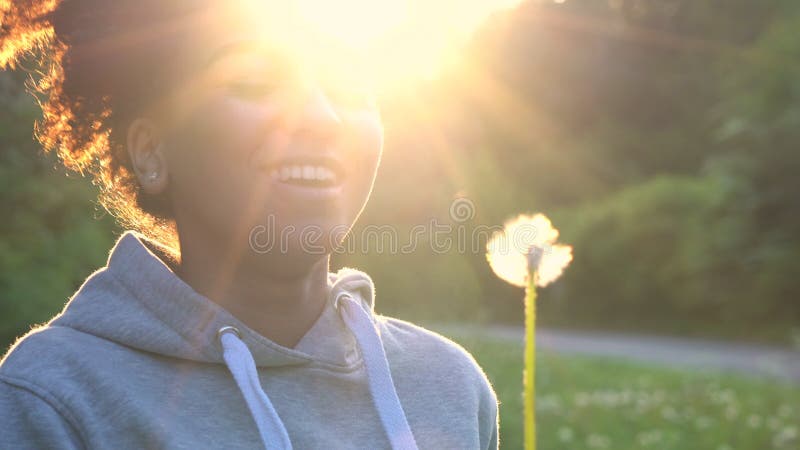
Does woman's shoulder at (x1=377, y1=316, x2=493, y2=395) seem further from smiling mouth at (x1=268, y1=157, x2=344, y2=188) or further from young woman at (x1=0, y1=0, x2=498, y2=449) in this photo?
smiling mouth at (x1=268, y1=157, x2=344, y2=188)

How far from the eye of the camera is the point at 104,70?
168 cm

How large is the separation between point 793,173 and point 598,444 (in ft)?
28.7

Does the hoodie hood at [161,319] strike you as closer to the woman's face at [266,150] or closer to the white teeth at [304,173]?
the woman's face at [266,150]

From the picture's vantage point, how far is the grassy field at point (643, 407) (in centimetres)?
693

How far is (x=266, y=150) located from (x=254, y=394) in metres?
0.40

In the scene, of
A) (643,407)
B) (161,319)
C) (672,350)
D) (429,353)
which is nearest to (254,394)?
(161,319)

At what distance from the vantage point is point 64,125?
1.85 metres

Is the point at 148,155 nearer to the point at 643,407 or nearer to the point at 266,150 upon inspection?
the point at 266,150

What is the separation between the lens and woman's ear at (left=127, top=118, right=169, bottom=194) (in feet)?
5.40

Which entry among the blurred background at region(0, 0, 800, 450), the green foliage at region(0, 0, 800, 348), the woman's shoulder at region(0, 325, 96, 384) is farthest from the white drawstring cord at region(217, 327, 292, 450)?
the green foliage at region(0, 0, 800, 348)

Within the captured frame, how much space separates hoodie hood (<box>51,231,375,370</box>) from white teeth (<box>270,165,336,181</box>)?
0.85 feet

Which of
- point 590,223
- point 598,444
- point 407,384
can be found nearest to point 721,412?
point 598,444

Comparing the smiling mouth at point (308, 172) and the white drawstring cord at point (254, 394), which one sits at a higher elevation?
the smiling mouth at point (308, 172)

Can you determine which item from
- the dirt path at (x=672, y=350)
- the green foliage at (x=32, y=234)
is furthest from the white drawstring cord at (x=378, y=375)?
the dirt path at (x=672, y=350)
